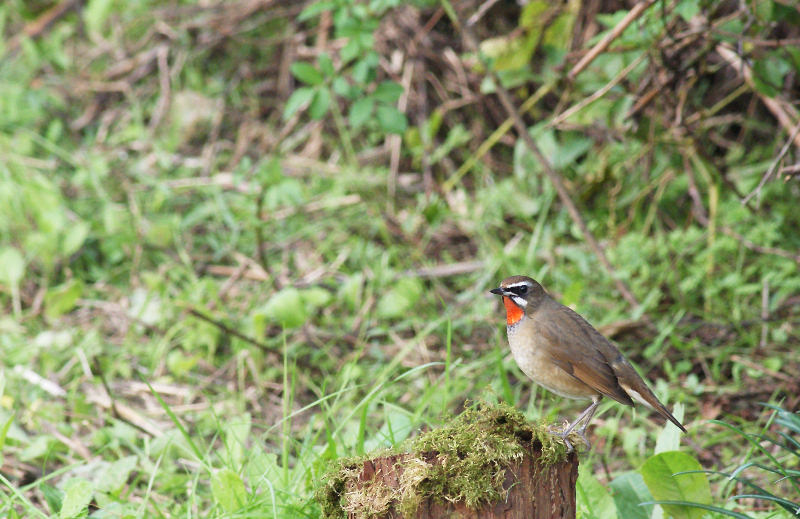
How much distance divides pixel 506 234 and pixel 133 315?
9.66ft

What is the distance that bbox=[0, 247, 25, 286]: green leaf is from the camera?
256 inches

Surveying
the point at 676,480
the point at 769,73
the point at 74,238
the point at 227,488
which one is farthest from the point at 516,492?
the point at 74,238

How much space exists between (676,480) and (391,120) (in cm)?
345

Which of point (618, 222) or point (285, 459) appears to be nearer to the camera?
point (285, 459)

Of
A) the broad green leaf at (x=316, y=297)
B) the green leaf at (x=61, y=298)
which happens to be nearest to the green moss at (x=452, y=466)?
the broad green leaf at (x=316, y=297)

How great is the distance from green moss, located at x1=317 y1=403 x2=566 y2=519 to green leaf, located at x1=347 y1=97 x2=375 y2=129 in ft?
10.8

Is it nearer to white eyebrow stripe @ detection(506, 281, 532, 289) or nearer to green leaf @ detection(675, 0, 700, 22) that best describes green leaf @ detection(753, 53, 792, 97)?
green leaf @ detection(675, 0, 700, 22)

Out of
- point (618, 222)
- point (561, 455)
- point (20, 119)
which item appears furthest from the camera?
point (20, 119)

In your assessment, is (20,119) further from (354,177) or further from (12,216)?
(354,177)

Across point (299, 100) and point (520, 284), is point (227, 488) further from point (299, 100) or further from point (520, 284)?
point (299, 100)

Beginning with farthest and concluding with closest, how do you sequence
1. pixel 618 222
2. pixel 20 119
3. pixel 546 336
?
pixel 20 119
pixel 618 222
pixel 546 336

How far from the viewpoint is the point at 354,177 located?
7.53 meters

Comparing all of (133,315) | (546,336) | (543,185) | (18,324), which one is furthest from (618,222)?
(18,324)

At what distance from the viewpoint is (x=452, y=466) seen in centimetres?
301
